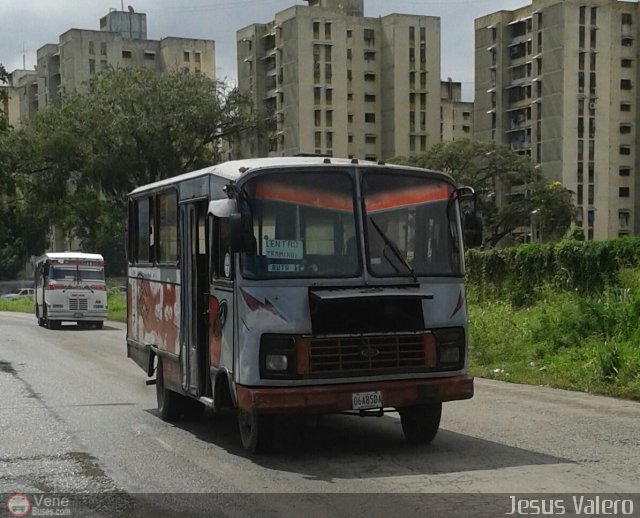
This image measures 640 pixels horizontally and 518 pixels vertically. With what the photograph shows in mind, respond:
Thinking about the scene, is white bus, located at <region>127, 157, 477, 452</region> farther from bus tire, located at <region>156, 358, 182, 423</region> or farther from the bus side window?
bus tire, located at <region>156, 358, 182, 423</region>

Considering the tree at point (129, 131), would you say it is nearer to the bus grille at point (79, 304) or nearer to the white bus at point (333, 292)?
the bus grille at point (79, 304)

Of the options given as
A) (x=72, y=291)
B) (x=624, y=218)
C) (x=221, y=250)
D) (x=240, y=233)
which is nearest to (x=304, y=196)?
(x=240, y=233)

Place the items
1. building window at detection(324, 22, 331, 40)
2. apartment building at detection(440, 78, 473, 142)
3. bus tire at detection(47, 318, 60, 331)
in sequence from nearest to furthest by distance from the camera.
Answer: bus tire at detection(47, 318, 60, 331) < building window at detection(324, 22, 331, 40) < apartment building at detection(440, 78, 473, 142)

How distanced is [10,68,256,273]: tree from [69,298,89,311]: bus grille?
702 centimetres

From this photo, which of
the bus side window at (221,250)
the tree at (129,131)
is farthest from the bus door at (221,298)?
the tree at (129,131)

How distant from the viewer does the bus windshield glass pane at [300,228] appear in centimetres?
938

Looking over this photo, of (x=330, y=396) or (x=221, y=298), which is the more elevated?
(x=221, y=298)

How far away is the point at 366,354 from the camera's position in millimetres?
9297

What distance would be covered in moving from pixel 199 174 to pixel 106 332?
2638 cm

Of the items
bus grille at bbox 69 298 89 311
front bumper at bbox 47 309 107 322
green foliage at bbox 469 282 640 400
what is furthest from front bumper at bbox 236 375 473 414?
bus grille at bbox 69 298 89 311

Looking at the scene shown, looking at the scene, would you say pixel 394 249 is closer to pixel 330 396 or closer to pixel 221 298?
pixel 330 396

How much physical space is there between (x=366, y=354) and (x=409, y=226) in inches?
55.5

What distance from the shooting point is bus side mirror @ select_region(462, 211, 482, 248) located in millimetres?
10102

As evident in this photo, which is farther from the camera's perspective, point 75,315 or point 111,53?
point 111,53
